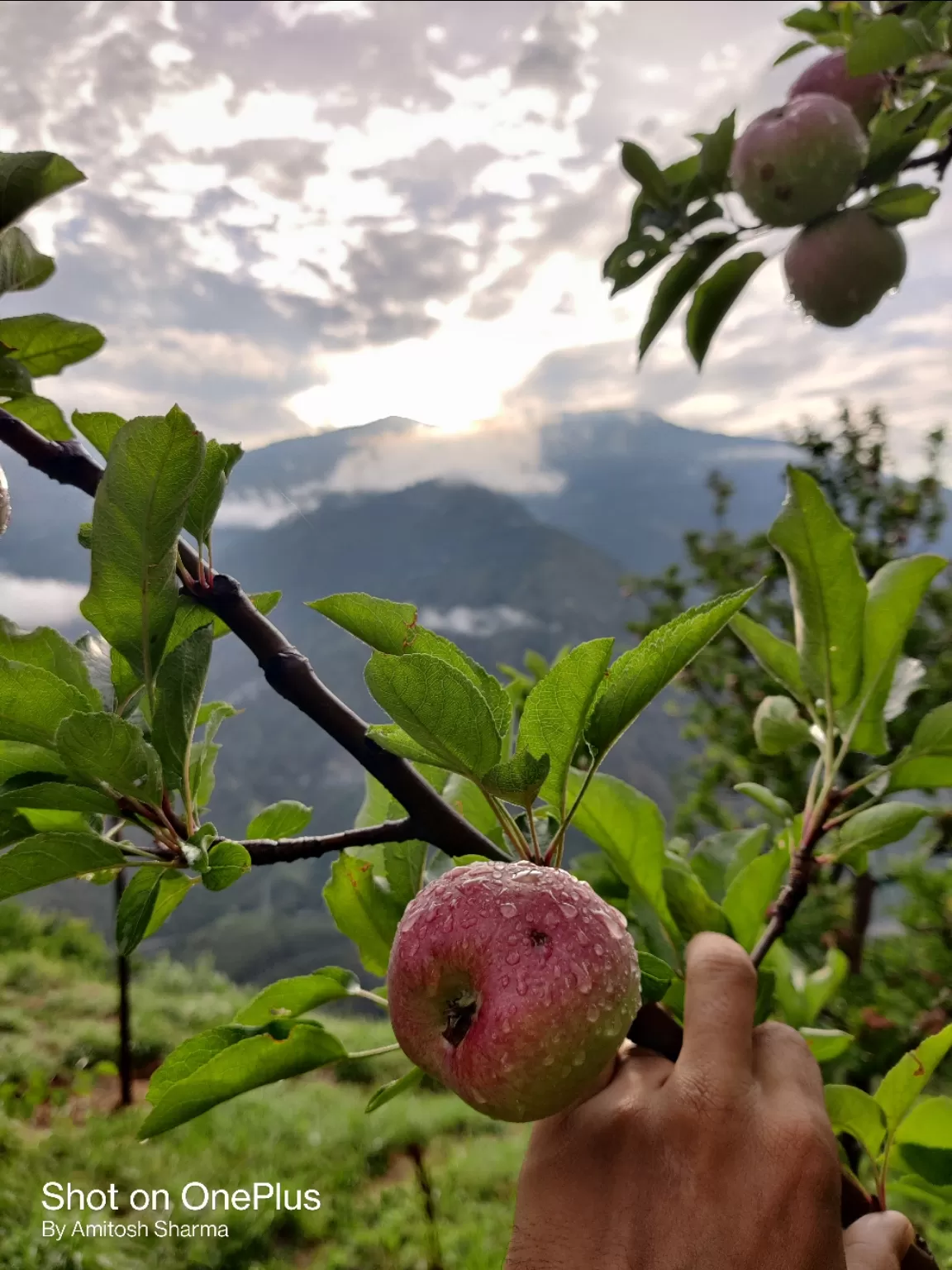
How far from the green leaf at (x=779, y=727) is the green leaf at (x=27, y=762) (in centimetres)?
62

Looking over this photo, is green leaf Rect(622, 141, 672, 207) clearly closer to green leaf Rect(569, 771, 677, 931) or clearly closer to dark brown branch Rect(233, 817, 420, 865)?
green leaf Rect(569, 771, 677, 931)

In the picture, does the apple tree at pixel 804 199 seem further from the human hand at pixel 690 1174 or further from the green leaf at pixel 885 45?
the human hand at pixel 690 1174

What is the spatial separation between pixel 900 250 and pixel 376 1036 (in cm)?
418

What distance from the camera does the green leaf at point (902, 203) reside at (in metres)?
0.94

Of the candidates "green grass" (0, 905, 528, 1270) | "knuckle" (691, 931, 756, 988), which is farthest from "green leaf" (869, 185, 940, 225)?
"green grass" (0, 905, 528, 1270)

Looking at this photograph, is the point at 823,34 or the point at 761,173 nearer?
the point at 761,173

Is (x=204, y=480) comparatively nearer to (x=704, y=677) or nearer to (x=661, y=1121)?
(x=661, y=1121)

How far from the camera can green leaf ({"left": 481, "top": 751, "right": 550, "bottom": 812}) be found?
40cm

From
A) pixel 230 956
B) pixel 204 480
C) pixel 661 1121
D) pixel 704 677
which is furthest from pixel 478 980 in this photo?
pixel 230 956

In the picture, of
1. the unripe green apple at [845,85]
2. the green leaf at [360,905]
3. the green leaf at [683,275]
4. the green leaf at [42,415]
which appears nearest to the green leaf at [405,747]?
the green leaf at [360,905]

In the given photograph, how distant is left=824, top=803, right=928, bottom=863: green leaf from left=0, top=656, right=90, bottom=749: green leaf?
1.99 feet

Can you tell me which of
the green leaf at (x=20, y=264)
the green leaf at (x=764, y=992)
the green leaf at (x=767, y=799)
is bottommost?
the green leaf at (x=764, y=992)

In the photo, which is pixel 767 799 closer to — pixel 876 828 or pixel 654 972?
pixel 876 828

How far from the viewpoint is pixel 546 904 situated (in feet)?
1.33
